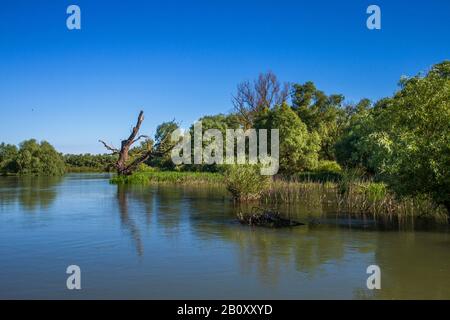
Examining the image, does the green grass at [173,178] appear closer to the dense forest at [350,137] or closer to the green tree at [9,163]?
the dense forest at [350,137]

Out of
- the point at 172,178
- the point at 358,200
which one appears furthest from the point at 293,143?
the point at 358,200

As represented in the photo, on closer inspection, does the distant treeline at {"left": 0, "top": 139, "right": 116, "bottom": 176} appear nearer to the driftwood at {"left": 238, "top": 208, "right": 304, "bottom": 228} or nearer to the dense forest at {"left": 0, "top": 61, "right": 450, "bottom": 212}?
the dense forest at {"left": 0, "top": 61, "right": 450, "bottom": 212}

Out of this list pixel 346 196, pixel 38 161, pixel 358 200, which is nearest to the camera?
pixel 358 200

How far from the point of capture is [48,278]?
9992 mm

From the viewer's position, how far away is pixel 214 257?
11953 millimetres

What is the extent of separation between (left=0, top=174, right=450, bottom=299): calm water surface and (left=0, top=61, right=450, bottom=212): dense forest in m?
2.13

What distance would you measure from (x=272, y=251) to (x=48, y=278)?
571 centimetres

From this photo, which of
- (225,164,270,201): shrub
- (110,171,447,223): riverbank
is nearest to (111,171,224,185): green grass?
(110,171,447,223): riverbank

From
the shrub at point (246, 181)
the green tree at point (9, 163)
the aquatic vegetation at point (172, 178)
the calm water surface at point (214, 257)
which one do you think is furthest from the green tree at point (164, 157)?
the calm water surface at point (214, 257)

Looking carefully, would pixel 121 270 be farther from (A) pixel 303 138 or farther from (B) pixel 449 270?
(A) pixel 303 138

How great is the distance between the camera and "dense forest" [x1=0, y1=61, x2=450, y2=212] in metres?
14.9

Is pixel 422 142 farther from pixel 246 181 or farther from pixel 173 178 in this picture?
pixel 173 178

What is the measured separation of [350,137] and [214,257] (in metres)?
26.9
